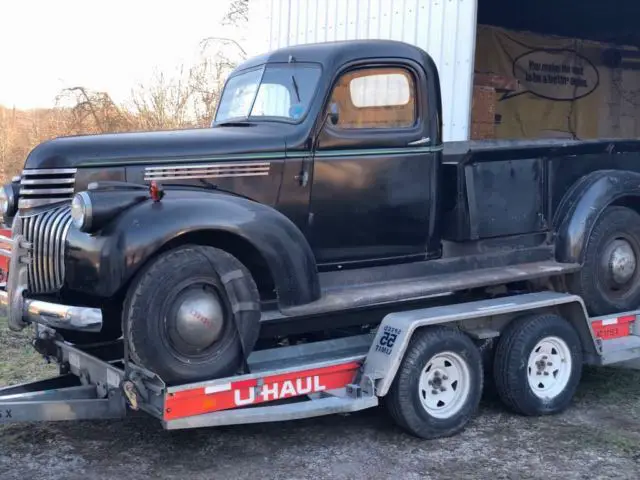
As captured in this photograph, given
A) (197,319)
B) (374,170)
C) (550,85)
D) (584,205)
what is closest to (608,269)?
(584,205)

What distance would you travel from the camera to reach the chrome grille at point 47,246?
15.0 ft

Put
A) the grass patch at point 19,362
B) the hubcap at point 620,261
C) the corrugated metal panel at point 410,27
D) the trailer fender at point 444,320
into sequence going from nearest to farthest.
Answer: the trailer fender at point 444,320, the hubcap at point 620,261, the grass patch at point 19,362, the corrugated metal panel at point 410,27

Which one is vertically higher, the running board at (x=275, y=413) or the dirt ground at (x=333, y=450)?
the running board at (x=275, y=413)

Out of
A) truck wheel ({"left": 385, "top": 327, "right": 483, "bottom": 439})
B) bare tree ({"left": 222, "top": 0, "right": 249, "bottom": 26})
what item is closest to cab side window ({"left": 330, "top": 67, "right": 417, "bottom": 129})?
truck wheel ({"left": 385, "top": 327, "right": 483, "bottom": 439})

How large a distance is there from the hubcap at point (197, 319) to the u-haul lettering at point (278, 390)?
0.35m

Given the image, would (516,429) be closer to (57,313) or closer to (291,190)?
(291,190)

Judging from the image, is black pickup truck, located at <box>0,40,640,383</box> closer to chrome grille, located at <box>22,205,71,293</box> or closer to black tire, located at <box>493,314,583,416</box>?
chrome grille, located at <box>22,205,71,293</box>

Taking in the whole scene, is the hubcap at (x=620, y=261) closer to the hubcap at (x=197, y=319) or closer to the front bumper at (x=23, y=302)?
the hubcap at (x=197, y=319)

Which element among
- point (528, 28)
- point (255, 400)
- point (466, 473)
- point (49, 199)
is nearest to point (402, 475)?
point (466, 473)

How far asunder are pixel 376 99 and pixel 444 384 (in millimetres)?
1932

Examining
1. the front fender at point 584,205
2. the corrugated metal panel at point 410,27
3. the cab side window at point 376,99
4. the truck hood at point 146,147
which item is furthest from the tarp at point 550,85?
the truck hood at point 146,147

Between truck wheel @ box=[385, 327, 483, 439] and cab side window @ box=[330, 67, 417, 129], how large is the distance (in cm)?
141

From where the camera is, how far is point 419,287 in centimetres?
542

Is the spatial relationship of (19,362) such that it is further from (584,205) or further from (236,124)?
(584,205)
